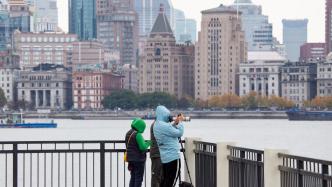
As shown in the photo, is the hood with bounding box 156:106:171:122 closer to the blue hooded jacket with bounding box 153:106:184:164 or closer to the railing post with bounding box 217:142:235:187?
the blue hooded jacket with bounding box 153:106:184:164

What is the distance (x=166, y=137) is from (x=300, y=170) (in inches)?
109

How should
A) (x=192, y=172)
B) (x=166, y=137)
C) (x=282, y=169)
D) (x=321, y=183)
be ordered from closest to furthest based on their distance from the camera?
1. (x=321, y=183)
2. (x=282, y=169)
3. (x=166, y=137)
4. (x=192, y=172)

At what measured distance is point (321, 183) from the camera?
15.9 m

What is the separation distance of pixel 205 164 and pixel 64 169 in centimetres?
2727

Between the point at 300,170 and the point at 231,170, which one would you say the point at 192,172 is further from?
the point at 300,170

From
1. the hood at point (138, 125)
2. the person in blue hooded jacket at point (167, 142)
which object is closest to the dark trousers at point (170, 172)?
the person in blue hooded jacket at point (167, 142)

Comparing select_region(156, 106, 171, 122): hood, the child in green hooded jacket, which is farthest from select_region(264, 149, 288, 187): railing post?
the child in green hooded jacket

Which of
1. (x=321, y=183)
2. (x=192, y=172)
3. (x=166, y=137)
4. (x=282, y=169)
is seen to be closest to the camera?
(x=321, y=183)

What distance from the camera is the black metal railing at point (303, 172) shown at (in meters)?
15.7

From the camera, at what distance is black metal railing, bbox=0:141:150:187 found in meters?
20.0

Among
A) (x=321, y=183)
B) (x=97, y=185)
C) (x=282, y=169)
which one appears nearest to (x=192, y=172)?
(x=282, y=169)

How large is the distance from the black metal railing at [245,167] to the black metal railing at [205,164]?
457mm

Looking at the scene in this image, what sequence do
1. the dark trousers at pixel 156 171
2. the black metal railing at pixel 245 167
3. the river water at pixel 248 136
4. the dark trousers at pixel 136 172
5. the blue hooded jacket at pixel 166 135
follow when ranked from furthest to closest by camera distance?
the river water at pixel 248 136 → the dark trousers at pixel 136 172 → the dark trousers at pixel 156 171 → the blue hooded jacket at pixel 166 135 → the black metal railing at pixel 245 167

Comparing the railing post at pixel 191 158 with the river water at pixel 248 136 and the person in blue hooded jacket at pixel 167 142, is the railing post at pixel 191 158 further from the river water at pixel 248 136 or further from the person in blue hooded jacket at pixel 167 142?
the river water at pixel 248 136
